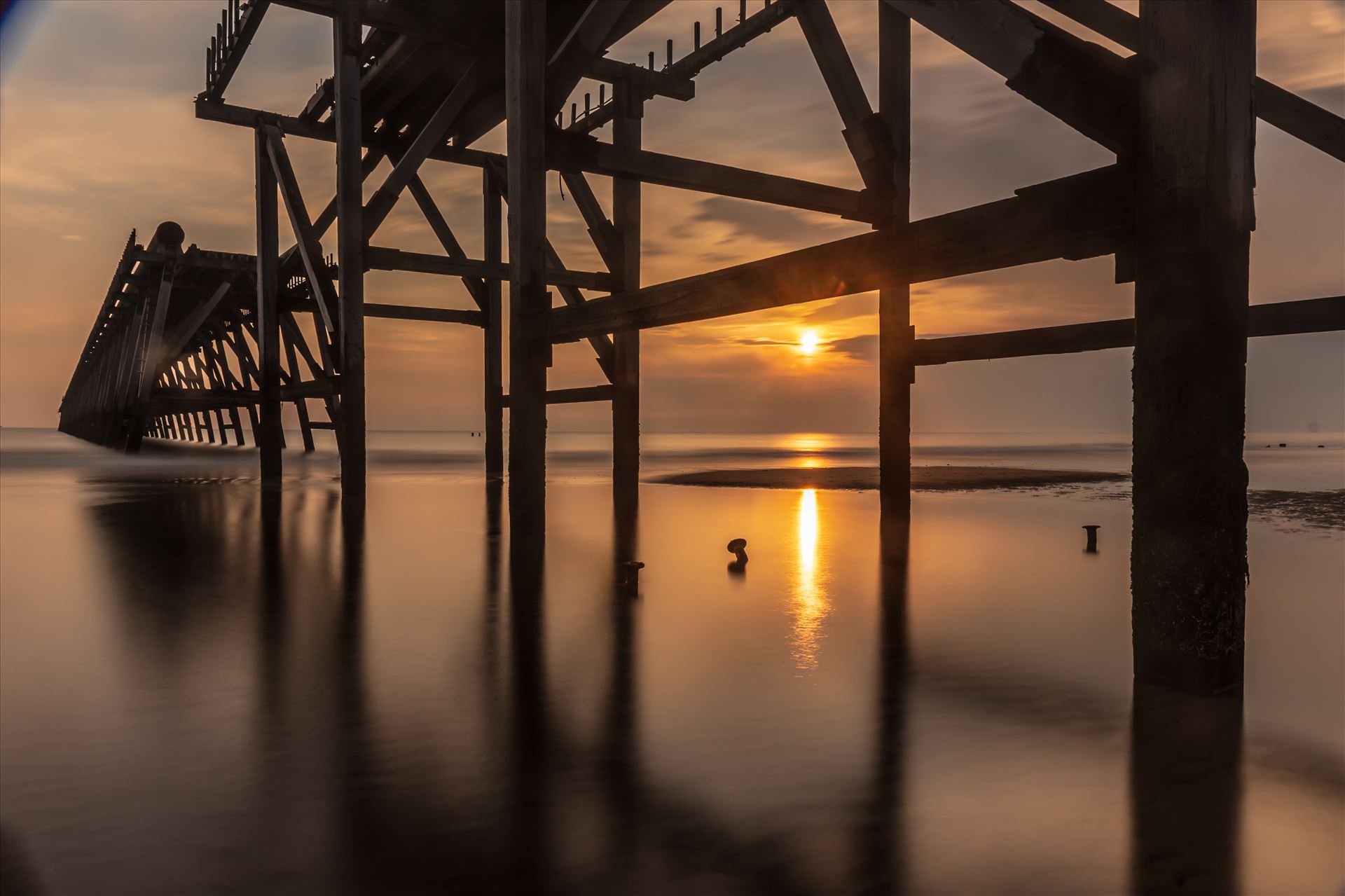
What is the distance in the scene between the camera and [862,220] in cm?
650

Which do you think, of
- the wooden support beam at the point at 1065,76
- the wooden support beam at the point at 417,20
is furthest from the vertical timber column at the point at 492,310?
the wooden support beam at the point at 1065,76

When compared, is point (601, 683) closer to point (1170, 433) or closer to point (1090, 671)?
point (1090, 671)

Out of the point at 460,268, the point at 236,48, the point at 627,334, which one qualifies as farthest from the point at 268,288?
the point at 627,334

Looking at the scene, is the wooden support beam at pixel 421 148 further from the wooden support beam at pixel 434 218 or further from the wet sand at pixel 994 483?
the wet sand at pixel 994 483

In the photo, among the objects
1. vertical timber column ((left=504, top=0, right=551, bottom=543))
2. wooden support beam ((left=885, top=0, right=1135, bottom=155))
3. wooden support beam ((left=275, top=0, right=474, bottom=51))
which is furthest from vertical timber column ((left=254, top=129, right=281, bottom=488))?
wooden support beam ((left=885, top=0, right=1135, bottom=155))

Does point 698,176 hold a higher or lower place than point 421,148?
lower

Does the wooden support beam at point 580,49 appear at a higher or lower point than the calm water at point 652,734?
higher

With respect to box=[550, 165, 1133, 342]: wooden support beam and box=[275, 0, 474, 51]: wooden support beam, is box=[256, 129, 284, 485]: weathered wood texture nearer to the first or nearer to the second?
box=[275, 0, 474, 51]: wooden support beam

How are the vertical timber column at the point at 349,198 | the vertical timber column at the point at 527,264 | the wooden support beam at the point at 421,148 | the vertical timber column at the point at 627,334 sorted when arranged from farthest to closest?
the vertical timber column at the point at 627,334, the vertical timber column at the point at 349,198, the wooden support beam at the point at 421,148, the vertical timber column at the point at 527,264

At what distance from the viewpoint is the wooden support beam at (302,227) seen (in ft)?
29.8

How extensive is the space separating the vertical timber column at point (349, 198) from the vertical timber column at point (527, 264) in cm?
333

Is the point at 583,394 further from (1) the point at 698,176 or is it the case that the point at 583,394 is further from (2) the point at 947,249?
(2) the point at 947,249

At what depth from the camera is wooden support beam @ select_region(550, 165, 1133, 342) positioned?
2.60 meters

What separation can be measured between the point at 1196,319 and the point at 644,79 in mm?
8519
